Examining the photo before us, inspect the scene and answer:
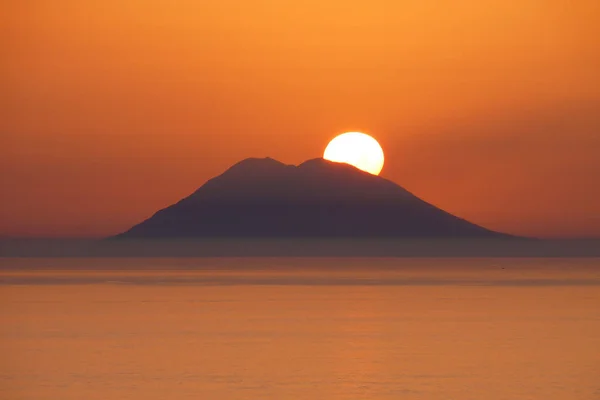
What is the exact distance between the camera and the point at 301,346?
32188 mm

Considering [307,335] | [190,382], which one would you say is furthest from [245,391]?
[307,335]

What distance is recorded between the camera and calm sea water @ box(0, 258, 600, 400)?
24.5 m

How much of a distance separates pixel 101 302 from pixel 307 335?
18.0 m

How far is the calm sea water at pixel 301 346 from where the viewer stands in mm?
24500

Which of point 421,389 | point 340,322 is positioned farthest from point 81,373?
point 340,322

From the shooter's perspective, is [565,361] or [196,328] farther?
[196,328]

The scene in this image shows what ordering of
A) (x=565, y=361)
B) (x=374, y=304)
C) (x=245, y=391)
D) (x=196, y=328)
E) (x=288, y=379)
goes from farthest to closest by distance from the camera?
1. (x=374, y=304)
2. (x=196, y=328)
3. (x=565, y=361)
4. (x=288, y=379)
5. (x=245, y=391)

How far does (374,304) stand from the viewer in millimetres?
49188

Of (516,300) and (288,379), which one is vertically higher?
(516,300)

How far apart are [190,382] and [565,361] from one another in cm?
881

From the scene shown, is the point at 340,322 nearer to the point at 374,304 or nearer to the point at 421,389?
the point at 374,304

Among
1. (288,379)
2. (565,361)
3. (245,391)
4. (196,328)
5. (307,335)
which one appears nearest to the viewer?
Answer: (245,391)

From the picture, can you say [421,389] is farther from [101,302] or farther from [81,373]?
[101,302]

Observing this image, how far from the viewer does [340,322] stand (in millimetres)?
39781
